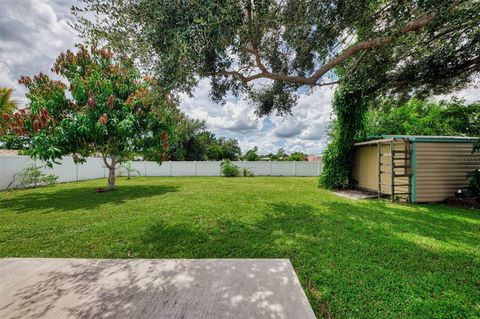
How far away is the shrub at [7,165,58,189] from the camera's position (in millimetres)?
9516

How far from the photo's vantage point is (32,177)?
9.83 metres

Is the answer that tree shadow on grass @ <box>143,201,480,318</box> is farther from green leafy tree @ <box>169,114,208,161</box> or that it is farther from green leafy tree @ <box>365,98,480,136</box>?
green leafy tree @ <box>169,114,208,161</box>

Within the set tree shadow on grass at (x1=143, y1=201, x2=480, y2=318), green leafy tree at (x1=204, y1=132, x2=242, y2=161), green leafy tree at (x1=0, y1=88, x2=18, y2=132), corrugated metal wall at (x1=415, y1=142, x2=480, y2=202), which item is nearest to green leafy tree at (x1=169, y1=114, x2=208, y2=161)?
green leafy tree at (x1=204, y1=132, x2=242, y2=161)

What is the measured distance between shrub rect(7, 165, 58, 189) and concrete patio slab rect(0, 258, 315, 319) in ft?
30.9

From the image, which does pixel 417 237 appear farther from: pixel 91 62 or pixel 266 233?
pixel 91 62

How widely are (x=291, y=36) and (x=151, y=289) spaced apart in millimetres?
4657

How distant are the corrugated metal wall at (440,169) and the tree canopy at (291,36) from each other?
2.30 meters

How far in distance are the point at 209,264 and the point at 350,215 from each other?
155 inches

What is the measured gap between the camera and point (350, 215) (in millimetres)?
5188

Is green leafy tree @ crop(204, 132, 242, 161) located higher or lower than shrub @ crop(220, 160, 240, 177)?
higher

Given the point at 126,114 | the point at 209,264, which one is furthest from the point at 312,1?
the point at 126,114

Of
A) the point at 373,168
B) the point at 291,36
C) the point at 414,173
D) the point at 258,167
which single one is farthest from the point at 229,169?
the point at 291,36

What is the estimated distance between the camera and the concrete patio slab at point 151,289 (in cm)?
189

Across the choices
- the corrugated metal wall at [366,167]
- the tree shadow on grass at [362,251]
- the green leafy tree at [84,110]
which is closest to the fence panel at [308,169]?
the corrugated metal wall at [366,167]
